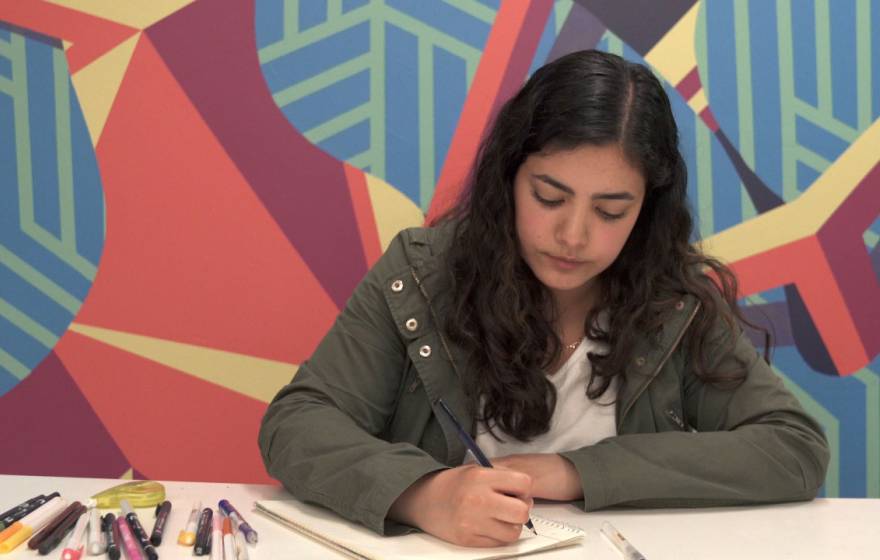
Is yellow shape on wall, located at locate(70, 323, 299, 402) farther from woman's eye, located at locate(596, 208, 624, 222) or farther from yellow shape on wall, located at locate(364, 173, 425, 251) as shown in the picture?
woman's eye, located at locate(596, 208, 624, 222)

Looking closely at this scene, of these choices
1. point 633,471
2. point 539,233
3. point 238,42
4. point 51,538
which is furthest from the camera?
point 238,42

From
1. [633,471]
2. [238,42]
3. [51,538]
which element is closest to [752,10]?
[238,42]

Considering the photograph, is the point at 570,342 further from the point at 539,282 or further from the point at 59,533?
the point at 59,533

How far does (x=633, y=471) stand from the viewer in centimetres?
130

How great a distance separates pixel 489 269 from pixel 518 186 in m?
0.13

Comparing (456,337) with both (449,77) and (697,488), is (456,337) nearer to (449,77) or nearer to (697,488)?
(697,488)

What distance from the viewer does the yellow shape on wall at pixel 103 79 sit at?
2.04 meters

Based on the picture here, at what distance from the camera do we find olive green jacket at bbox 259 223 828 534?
127 cm

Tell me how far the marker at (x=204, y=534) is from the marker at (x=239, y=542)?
27 mm

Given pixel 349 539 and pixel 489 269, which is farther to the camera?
pixel 489 269

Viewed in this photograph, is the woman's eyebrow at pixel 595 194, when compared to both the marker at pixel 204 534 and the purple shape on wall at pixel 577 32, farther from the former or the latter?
the purple shape on wall at pixel 577 32

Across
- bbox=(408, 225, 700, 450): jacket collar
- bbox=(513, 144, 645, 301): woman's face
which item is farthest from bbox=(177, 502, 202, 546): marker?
bbox=(513, 144, 645, 301): woman's face

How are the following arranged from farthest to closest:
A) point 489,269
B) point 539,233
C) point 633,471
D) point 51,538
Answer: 1. point 489,269
2. point 539,233
3. point 633,471
4. point 51,538

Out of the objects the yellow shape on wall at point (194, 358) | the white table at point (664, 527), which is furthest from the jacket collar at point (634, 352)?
the yellow shape on wall at point (194, 358)
